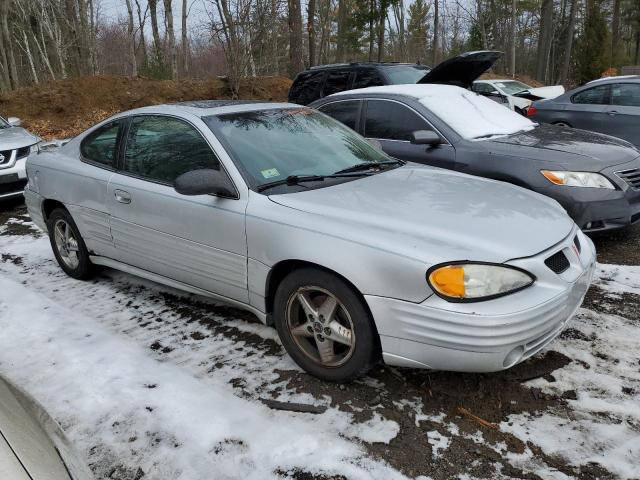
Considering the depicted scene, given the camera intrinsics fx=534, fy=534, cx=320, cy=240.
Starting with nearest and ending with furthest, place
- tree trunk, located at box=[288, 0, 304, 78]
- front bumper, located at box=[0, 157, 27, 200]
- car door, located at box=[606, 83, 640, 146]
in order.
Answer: front bumper, located at box=[0, 157, 27, 200] → car door, located at box=[606, 83, 640, 146] → tree trunk, located at box=[288, 0, 304, 78]

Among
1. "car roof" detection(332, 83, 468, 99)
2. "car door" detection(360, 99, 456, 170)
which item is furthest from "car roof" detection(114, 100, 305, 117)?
"car roof" detection(332, 83, 468, 99)

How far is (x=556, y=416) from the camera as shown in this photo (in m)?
2.62

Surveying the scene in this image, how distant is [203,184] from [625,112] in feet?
24.7

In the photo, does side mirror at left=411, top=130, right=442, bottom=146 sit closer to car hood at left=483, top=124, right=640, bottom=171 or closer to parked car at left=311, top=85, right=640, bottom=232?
parked car at left=311, top=85, right=640, bottom=232

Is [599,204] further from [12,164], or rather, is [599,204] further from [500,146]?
[12,164]

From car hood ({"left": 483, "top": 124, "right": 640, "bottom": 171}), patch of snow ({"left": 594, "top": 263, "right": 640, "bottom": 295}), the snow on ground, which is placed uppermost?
car hood ({"left": 483, "top": 124, "right": 640, "bottom": 171})

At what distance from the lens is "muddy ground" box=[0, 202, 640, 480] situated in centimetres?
233

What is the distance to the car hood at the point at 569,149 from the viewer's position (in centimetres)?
467

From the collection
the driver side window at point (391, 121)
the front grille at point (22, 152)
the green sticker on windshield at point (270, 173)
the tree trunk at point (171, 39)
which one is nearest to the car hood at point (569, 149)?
the driver side window at point (391, 121)

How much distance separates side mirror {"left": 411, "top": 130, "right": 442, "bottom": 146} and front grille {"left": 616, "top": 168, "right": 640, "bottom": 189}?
160cm

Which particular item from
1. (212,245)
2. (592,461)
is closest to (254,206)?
(212,245)

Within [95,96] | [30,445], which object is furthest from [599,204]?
[95,96]

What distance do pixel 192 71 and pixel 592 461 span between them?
54.7m

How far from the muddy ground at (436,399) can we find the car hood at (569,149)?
4.42 feet
